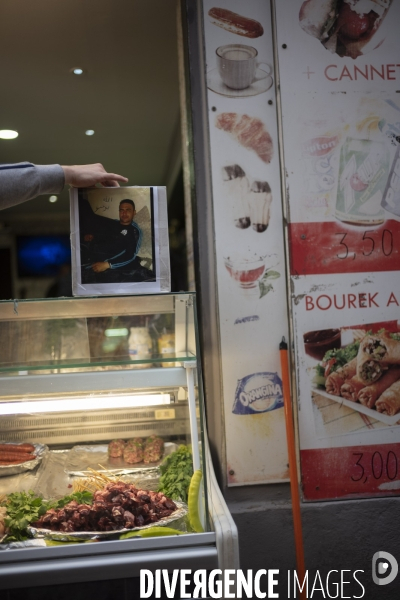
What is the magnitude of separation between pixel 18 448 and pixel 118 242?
985 millimetres

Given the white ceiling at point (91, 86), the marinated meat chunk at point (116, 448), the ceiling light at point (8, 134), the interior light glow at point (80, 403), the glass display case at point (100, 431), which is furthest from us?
the ceiling light at point (8, 134)

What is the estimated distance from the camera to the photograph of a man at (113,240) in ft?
6.32

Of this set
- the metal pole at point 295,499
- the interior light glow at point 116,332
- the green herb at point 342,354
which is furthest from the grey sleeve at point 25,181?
the green herb at point 342,354

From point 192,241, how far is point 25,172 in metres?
1.17

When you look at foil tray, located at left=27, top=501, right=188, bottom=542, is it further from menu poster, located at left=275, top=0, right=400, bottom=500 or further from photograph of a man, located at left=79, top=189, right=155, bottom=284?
menu poster, located at left=275, top=0, right=400, bottom=500

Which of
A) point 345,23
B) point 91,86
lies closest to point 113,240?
point 345,23

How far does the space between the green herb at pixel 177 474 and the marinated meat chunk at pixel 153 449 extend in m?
0.08

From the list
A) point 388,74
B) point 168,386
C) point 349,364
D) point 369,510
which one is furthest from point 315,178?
point 369,510

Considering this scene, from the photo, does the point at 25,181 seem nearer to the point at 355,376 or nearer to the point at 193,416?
the point at 193,416

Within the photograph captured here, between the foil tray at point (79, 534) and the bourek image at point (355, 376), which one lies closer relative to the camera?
the foil tray at point (79, 534)

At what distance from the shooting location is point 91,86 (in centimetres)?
Answer: 392

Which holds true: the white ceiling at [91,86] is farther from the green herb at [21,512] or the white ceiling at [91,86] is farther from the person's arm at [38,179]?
the green herb at [21,512]

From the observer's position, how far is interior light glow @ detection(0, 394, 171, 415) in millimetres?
1977

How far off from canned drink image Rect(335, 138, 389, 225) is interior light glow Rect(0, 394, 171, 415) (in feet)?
4.45
